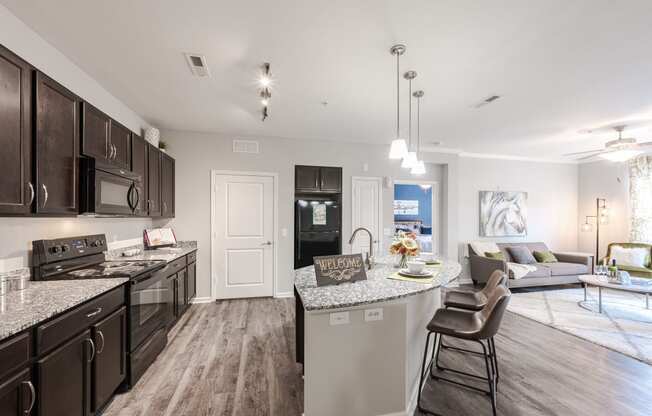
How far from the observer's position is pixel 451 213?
5.73m

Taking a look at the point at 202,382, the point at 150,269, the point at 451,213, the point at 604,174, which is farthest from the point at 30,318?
the point at 604,174

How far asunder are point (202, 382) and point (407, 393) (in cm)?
168

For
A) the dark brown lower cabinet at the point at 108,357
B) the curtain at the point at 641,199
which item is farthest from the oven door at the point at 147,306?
the curtain at the point at 641,199

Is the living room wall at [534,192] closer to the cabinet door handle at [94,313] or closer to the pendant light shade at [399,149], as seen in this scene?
the pendant light shade at [399,149]

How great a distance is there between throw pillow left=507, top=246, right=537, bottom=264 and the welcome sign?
4.99 metres

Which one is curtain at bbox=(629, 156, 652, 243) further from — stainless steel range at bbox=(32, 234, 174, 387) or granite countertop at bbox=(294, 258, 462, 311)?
stainless steel range at bbox=(32, 234, 174, 387)

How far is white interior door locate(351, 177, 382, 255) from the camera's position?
517cm

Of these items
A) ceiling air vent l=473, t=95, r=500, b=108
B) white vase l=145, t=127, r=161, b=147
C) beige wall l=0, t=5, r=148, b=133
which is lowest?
white vase l=145, t=127, r=161, b=147

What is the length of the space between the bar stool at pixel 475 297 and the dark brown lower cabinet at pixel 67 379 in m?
2.65

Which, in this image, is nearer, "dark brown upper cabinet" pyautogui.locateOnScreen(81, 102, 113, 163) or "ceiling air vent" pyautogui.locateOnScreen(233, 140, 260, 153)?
"dark brown upper cabinet" pyautogui.locateOnScreen(81, 102, 113, 163)

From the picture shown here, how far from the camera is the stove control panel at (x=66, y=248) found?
2099 mm

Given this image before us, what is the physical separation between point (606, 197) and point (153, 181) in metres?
8.64

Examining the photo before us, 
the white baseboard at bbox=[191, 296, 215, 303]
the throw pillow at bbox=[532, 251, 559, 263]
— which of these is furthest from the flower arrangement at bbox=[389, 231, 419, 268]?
the throw pillow at bbox=[532, 251, 559, 263]

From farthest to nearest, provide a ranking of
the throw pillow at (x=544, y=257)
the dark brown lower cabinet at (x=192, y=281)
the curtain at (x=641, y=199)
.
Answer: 1. the throw pillow at (x=544, y=257)
2. the curtain at (x=641, y=199)
3. the dark brown lower cabinet at (x=192, y=281)
